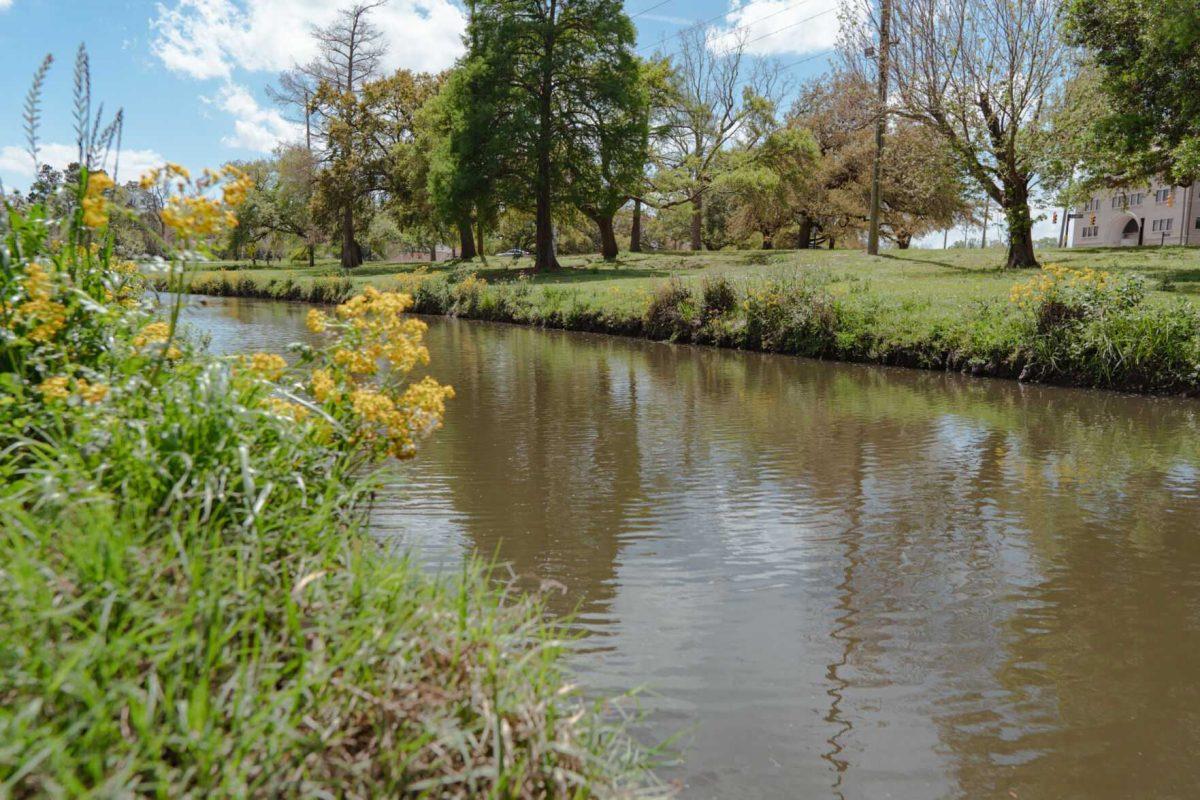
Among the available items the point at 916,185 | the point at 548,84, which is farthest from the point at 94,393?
the point at 548,84

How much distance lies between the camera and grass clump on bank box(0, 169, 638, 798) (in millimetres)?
1761

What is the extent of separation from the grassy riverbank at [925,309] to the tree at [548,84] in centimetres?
477

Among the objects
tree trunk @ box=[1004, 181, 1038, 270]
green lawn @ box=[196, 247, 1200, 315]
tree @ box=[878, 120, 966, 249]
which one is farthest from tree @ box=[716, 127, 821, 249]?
tree trunk @ box=[1004, 181, 1038, 270]

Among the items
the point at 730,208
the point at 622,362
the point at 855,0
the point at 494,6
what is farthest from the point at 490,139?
the point at 730,208

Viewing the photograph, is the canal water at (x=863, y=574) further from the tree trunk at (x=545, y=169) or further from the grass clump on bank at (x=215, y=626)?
the tree trunk at (x=545, y=169)

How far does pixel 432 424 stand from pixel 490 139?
27.9m

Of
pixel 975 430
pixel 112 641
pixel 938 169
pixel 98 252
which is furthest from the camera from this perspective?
pixel 938 169

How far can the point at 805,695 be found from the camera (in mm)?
3428

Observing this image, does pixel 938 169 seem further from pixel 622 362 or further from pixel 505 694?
pixel 505 694

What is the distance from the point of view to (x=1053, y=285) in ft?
39.5

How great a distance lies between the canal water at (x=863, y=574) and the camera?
3.08 meters

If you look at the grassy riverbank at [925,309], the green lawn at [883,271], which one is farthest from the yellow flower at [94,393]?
the green lawn at [883,271]

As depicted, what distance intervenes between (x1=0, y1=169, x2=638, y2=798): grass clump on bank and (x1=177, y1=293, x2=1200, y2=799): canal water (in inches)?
38.6

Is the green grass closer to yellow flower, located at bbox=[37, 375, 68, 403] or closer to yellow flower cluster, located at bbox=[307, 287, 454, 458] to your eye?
yellow flower, located at bbox=[37, 375, 68, 403]
